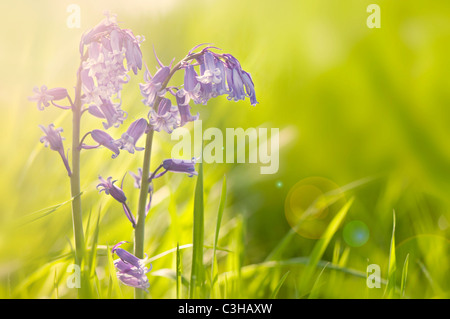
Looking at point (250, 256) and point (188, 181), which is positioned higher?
point (188, 181)

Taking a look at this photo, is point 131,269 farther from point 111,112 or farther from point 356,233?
point 356,233

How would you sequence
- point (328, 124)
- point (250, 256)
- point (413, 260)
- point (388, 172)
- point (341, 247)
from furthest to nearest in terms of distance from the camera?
1. point (328, 124)
2. point (388, 172)
3. point (250, 256)
4. point (341, 247)
5. point (413, 260)

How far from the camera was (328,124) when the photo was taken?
2508 mm

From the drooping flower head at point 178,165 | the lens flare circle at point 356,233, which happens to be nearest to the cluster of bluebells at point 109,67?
the drooping flower head at point 178,165

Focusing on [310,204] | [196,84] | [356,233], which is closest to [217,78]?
[196,84]

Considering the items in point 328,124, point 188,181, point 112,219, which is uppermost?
point 328,124

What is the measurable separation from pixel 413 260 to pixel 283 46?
1358 millimetres

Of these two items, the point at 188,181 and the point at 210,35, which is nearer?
the point at 188,181

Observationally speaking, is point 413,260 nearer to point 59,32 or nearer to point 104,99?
point 104,99

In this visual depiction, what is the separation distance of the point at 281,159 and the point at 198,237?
4.15ft

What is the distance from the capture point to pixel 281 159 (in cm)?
238

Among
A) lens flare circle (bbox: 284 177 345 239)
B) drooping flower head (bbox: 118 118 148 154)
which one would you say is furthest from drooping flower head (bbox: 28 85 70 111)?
lens flare circle (bbox: 284 177 345 239)

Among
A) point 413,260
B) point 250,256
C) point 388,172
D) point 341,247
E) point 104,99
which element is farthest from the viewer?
point 388,172

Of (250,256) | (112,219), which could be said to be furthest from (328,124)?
(112,219)
